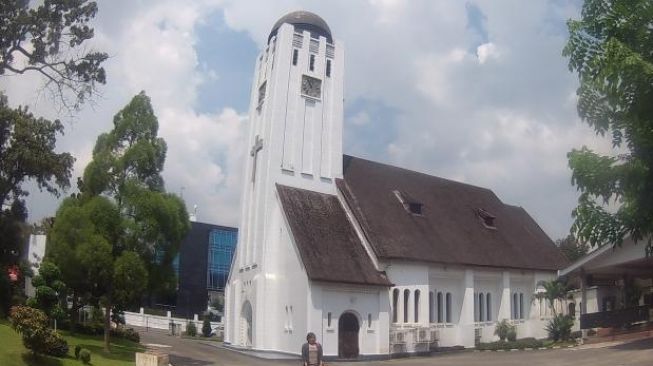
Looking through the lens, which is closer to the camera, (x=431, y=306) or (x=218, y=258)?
(x=431, y=306)

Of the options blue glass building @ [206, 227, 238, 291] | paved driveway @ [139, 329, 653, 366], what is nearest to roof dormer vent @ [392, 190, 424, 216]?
paved driveway @ [139, 329, 653, 366]

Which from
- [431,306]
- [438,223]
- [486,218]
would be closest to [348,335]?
[431,306]

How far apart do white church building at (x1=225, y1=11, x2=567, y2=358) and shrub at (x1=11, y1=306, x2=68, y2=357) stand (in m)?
14.2

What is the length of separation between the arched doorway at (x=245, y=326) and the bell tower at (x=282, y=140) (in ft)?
0.20

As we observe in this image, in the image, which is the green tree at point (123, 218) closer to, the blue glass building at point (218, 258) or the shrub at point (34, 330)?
the shrub at point (34, 330)

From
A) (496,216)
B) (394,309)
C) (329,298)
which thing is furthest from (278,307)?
(496,216)

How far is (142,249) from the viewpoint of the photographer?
2733 centimetres

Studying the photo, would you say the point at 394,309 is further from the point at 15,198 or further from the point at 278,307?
the point at 15,198

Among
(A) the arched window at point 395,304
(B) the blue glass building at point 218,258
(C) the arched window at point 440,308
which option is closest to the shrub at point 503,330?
(C) the arched window at point 440,308

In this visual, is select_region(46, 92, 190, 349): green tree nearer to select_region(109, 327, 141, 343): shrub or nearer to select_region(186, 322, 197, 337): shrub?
select_region(109, 327, 141, 343): shrub

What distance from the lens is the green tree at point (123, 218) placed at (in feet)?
86.1

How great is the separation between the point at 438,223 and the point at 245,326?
46.3 feet

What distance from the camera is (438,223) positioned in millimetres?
43031

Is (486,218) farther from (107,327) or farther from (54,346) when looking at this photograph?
(54,346)
